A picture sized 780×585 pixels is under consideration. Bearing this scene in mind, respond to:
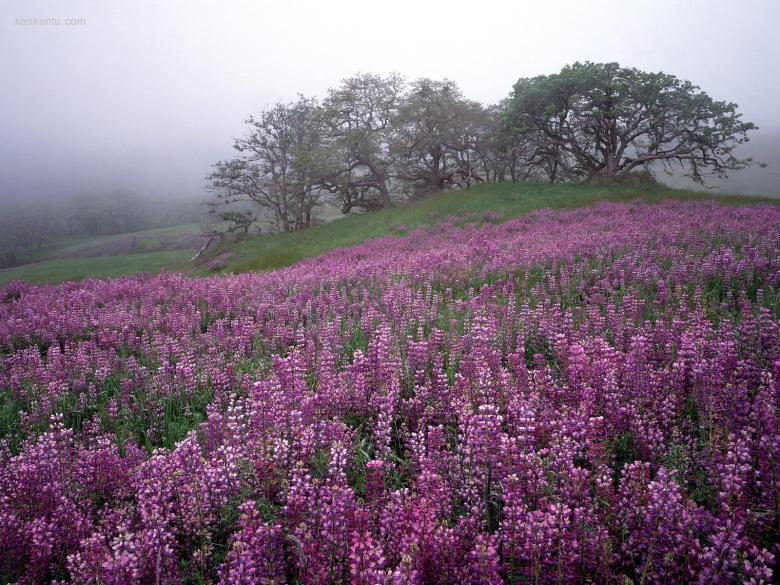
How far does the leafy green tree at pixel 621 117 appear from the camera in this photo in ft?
90.7

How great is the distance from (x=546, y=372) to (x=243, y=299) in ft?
28.8

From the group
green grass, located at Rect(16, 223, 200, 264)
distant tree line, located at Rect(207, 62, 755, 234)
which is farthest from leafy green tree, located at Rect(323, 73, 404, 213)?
green grass, located at Rect(16, 223, 200, 264)

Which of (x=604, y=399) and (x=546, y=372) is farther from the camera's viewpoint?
(x=546, y=372)

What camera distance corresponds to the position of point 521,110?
32438 mm

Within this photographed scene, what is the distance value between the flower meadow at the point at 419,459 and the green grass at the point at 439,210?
18.2 metres

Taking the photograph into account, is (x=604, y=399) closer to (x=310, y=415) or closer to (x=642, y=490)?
(x=642, y=490)

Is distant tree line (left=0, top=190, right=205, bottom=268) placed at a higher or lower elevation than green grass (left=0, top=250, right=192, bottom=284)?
higher

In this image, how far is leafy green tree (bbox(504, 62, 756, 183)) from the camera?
90.7 ft

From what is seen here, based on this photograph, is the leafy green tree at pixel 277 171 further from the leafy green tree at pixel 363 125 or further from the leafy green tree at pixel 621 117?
the leafy green tree at pixel 621 117

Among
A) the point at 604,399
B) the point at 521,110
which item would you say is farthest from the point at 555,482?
the point at 521,110

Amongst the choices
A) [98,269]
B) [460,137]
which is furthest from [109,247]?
[460,137]

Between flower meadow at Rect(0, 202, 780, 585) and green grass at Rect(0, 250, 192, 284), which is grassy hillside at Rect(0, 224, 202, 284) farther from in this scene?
flower meadow at Rect(0, 202, 780, 585)

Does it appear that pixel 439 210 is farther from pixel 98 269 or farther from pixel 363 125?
pixel 98 269

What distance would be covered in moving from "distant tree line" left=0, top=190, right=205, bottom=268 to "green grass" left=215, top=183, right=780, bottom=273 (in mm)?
10386
